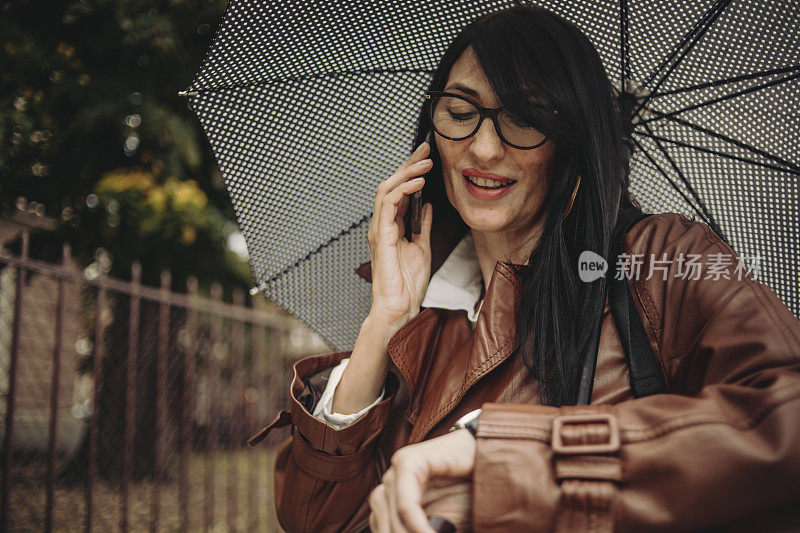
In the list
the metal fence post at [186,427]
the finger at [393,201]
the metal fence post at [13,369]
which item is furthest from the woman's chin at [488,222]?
the metal fence post at [186,427]

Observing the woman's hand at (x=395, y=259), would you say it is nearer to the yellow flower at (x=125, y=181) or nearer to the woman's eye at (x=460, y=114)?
the woman's eye at (x=460, y=114)

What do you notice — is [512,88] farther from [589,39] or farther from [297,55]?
[297,55]

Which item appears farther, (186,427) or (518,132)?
(186,427)

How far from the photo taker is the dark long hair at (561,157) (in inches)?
62.4

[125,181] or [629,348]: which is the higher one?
[629,348]

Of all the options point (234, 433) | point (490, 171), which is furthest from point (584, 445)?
point (234, 433)

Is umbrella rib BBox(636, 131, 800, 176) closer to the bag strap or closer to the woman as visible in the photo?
the woman

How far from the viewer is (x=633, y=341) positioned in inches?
57.1

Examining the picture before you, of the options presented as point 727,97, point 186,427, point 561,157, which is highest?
point 727,97

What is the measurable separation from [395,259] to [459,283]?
25cm

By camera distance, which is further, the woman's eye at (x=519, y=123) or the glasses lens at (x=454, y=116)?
the glasses lens at (x=454, y=116)

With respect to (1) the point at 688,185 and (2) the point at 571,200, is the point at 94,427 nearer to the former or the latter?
(2) the point at 571,200

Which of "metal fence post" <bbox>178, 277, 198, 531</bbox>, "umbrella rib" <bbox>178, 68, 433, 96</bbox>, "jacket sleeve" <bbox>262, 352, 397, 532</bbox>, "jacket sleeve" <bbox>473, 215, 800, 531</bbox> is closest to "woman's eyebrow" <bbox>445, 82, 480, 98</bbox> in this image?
"umbrella rib" <bbox>178, 68, 433, 96</bbox>

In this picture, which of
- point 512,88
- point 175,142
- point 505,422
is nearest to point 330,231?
point 512,88
